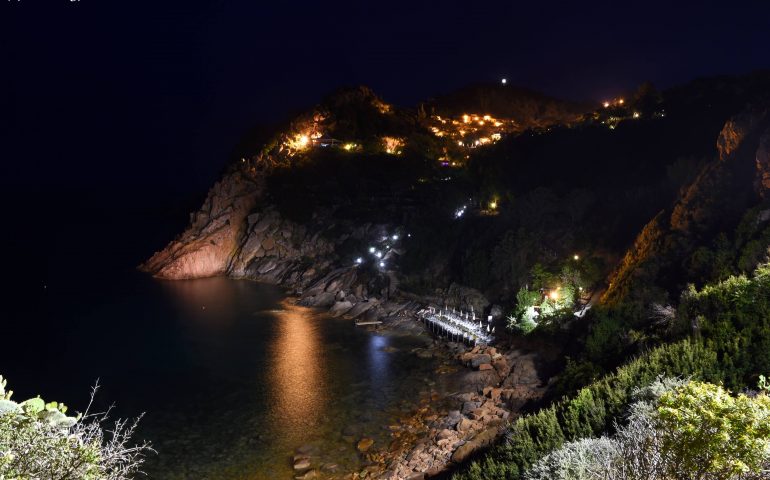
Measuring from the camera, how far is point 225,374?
109 ft

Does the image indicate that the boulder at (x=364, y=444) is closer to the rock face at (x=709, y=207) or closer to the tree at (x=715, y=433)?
the tree at (x=715, y=433)

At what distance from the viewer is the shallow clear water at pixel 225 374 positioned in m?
23.5

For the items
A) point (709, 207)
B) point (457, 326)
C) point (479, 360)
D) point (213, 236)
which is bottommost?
point (479, 360)

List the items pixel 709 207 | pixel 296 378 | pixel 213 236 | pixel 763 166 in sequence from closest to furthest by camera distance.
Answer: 1. pixel 763 166
2. pixel 709 207
3. pixel 296 378
4. pixel 213 236

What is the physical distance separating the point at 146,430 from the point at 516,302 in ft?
93.2

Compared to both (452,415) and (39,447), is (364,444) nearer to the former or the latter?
(452,415)

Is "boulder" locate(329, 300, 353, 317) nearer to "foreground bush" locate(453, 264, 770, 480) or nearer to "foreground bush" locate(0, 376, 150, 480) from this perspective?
"foreground bush" locate(453, 264, 770, 480)

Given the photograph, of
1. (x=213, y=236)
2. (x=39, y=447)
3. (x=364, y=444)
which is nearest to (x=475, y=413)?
(x=364, y=444)

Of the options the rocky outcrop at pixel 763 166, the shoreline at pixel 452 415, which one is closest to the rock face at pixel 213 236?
the shoreline at pixel 452 415

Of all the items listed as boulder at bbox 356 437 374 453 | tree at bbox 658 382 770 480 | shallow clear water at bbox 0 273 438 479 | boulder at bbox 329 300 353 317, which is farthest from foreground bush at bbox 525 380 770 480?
boulder at bbox 329 300 353 317

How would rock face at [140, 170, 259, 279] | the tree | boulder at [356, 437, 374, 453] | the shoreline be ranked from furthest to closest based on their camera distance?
rock face at [140, 170, 259, 279], boulder at [356, 437, 374, 453], the shoreline, the tree

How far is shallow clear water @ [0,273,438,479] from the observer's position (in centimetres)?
2355

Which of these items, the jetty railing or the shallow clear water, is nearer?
the shallow clear water

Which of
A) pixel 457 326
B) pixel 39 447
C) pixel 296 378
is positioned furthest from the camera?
pixel 457 326
